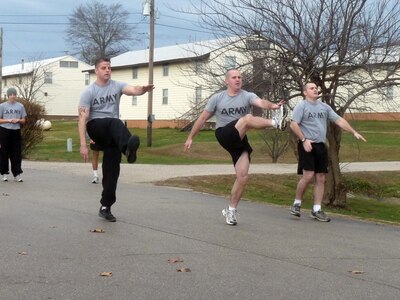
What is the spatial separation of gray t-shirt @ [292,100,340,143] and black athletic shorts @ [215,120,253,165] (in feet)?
3.82

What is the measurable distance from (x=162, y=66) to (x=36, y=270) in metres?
49.5

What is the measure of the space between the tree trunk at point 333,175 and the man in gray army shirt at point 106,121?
298 inches

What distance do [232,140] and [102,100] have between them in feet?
5.50

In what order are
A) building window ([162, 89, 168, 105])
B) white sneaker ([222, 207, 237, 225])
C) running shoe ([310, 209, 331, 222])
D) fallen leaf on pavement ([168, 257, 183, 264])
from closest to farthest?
fallen leaf on pavement ([168, 257, 183, 264]) → white sneaker ([222, 207, 237, 225]) → running shoe ([310, 209, 331, 222]) → building window ([162, 89, 168, 105])

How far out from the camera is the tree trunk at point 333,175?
14.7 meters

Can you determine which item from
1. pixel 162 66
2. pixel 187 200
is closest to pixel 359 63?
pixel 187 200

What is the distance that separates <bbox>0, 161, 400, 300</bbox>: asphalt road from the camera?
5117 millimetres

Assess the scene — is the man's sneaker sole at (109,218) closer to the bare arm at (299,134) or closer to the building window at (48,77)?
the bare arm at (299,134)

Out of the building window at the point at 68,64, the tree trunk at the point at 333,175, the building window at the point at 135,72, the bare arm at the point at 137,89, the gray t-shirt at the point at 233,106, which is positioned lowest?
the tree trunk at the point at 333,175

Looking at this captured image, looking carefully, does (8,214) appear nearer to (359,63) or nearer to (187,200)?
(187,200)

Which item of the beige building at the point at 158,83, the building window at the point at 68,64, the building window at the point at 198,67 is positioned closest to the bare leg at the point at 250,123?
the building window at the point at 198,67

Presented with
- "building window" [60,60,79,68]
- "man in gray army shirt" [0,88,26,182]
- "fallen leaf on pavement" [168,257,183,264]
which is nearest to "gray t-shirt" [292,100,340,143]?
"fallen leaf on pavement" [168,257,183,264]

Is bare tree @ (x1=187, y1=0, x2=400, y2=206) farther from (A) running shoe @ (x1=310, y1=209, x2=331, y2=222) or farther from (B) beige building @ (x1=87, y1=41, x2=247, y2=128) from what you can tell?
(B) beige building @ (x1=87, y1=41, x2=247, y2=128)

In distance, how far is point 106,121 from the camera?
7980 mm
